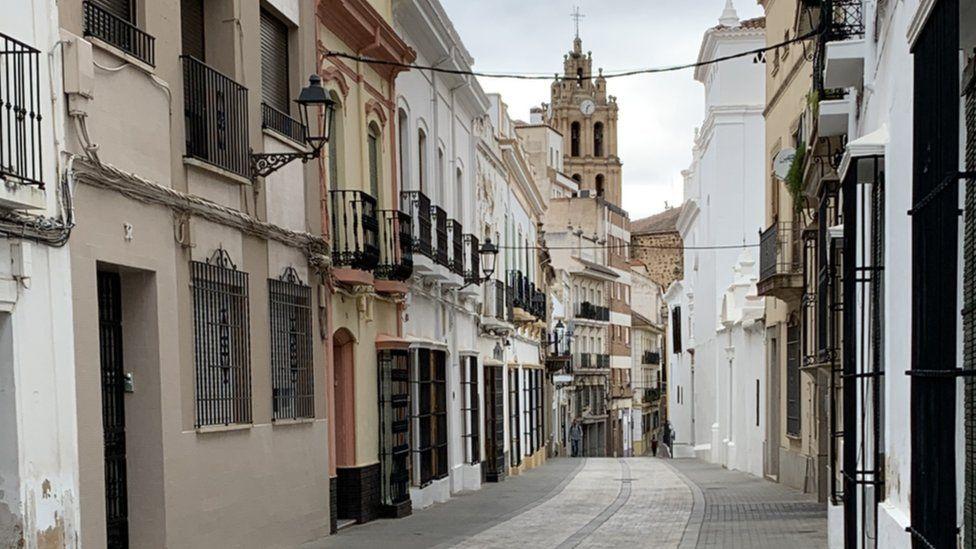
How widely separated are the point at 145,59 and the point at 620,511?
1221 centimetres

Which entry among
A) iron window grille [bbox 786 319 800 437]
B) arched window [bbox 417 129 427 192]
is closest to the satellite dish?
iron window grille [bbox 786 319 800 437]

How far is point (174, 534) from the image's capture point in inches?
420

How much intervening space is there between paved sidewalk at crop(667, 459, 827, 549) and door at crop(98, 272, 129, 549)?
734cm

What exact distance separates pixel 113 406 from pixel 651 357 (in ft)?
245

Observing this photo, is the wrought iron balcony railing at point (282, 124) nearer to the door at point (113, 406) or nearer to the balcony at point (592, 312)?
the door at point (113, 406)

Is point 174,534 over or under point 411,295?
under

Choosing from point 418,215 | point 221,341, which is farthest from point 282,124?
point 418,215

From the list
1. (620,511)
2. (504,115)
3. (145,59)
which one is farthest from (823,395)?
(504,115)

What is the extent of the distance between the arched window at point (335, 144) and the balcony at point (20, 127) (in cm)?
781

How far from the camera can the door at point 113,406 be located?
10.2m

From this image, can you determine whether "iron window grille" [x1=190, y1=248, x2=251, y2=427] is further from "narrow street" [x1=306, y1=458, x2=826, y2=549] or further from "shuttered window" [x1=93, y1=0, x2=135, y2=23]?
"narrow street" [x1=306, y1=458, x2=826, y2=549]

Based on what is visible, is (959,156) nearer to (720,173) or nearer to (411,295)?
(411,295)

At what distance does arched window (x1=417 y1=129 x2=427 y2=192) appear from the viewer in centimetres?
2191

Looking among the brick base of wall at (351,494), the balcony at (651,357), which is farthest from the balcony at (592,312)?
the brick base of wall at (351,494)
